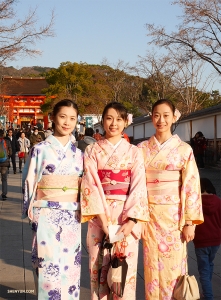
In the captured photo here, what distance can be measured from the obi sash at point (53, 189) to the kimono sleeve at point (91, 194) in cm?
10

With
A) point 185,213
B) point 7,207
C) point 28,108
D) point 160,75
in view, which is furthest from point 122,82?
point 28,108

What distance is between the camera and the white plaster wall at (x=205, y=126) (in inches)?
744

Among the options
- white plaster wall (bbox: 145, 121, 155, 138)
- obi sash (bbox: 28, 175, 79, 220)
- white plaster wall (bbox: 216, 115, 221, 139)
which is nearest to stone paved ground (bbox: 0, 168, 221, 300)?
obi sash (bbox: 28, 175, 79, 220)

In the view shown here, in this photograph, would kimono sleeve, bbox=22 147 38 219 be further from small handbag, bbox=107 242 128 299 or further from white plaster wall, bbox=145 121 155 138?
white plaster wall, bbox=145 121 155 138

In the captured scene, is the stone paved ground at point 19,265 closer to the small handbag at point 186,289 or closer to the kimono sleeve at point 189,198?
the small handbag at point 186,289

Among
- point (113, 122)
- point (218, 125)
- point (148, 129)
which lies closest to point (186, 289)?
point (113, 122)

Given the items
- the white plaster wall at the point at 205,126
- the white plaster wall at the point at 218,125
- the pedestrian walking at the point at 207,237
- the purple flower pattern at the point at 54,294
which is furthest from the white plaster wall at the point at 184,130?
the purple flower pattern at the point at 54,294

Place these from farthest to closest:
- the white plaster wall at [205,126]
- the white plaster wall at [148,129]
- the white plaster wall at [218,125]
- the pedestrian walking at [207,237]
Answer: the white plaster wall at [148,129]
the white plaster wall at [205,126]
the white plaster wall at [218,125]
the pedestrian walking at [207,237]

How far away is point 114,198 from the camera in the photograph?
3.57m

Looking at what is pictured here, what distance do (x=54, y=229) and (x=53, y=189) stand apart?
0.30 meters

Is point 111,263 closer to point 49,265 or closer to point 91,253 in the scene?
point 91,253

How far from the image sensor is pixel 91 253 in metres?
3.62

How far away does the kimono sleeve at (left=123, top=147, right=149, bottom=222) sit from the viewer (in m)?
3.53

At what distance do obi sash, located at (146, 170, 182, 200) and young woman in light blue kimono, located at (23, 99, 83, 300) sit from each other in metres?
0.60
